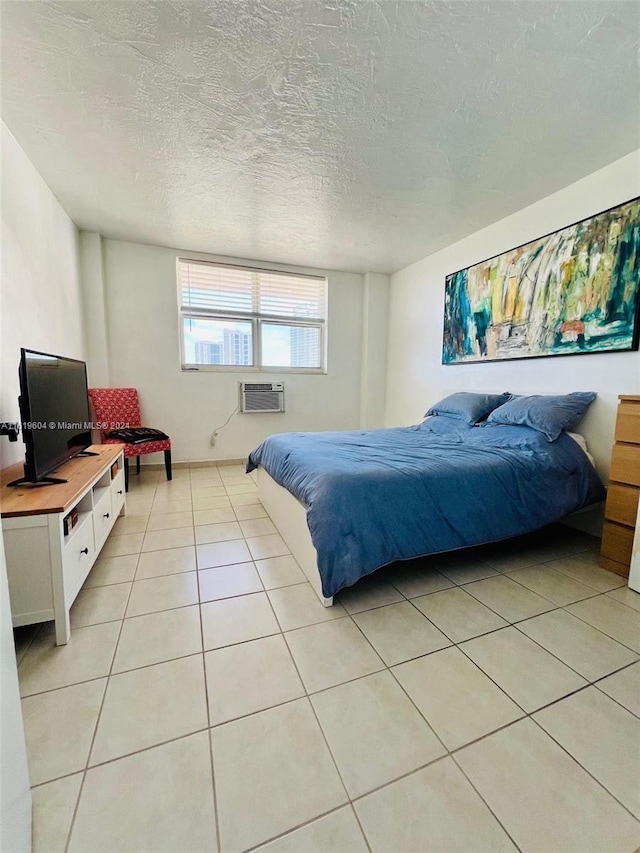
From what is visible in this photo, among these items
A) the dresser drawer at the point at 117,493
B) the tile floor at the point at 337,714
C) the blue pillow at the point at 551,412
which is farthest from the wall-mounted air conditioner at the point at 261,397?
the blue pillow at the point at 551,412

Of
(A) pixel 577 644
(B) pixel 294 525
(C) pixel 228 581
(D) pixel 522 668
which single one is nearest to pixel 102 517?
(C) pixel 228 581

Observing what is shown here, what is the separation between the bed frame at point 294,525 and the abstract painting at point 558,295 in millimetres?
2214

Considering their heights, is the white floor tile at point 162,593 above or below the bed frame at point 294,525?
below

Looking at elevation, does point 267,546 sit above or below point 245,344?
below

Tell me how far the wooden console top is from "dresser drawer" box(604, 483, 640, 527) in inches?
107

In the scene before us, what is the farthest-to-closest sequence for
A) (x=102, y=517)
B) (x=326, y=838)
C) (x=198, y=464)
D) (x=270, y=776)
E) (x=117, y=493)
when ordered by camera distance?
(x=198, y=464) → (x=117, y=493) → (x=102, y=517) → (x=270, y=776) → (x=326, y=838)

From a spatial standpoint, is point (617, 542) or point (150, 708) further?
point (617, 542)

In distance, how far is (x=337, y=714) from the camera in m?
1.11

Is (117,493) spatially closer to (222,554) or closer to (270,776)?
(222,554)

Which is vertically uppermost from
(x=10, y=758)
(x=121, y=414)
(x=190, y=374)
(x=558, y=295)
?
(x=558, y=295)

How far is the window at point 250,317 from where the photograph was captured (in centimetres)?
400

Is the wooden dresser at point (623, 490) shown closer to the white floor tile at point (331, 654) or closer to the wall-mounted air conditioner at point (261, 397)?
the white floor tile at point (331, 654)

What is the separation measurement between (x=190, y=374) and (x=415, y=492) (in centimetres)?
322

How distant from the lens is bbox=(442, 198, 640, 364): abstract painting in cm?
212
